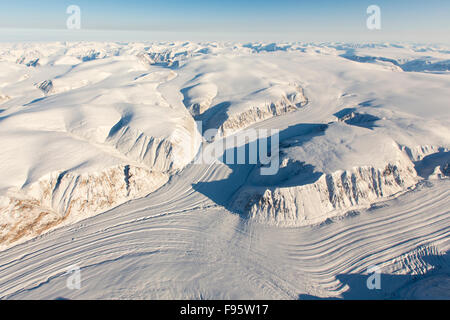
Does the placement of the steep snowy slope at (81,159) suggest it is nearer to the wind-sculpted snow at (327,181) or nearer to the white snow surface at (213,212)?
the white snow surface at (213,212)

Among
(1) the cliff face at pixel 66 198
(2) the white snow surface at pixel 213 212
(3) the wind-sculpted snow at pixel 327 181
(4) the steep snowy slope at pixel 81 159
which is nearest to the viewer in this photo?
(2) the white snow surface at pixel 213 212

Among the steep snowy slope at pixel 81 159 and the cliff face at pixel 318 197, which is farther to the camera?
the cliff face at pixel 318 197

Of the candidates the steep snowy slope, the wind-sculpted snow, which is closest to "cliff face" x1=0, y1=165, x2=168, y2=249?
the steep snowy slope

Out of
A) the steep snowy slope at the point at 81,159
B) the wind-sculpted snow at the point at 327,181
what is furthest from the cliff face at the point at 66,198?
the wind-sculpted snow at the point at 327,181

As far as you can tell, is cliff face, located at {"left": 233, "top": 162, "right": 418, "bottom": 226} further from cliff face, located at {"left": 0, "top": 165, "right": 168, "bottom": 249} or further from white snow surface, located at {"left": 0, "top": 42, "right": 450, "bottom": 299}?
cliff face, located at {"left": 0, "top": 165, "right": 168, "bottom": 249}

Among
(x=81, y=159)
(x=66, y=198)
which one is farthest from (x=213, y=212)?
(x=81, y=159)

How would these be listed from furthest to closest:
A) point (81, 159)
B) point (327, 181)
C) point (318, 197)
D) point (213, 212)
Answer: point (81, 159) → point (213, 212) → point (327, 181) → point (318, 197)

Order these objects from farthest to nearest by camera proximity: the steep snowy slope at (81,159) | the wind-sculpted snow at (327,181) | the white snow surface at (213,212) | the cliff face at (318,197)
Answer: the wind-sculpted snow at (327,181)
the cliff face at (318,197)
the steep snowy slope at (81,159)
the white snow surface at (213,212)

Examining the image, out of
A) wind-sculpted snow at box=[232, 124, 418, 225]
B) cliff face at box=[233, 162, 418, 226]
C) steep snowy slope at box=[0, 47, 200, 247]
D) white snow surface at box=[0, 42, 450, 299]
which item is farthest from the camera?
wind-sculpted snow at box=[232, 124, 418, 225]

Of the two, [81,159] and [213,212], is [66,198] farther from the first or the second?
[213,212]
